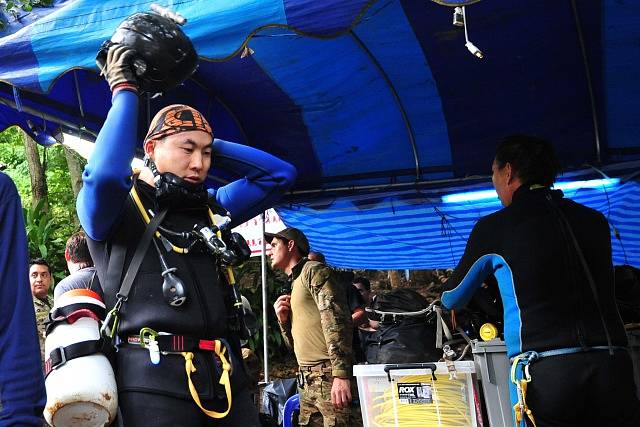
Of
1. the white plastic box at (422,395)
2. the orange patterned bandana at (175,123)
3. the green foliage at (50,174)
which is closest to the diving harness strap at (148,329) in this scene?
the orange patterned bandana at (175,123)

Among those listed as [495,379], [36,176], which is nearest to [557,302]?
[495,379]

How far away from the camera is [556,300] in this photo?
137 inches

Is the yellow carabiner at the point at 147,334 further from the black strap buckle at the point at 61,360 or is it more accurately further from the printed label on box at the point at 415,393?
the printed label on box at the point at 415,393

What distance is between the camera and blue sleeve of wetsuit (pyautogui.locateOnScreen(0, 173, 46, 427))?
183 centimetres

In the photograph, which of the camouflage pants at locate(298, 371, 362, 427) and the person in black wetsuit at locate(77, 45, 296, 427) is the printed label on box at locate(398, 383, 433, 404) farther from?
the camouflage pants at locate(298, 371, 362, 427)

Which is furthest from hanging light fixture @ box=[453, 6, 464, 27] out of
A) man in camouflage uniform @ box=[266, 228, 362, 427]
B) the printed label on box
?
man in camouflage uniform @ box=[266, 228, 362, 427]

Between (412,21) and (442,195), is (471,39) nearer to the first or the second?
(412,21)

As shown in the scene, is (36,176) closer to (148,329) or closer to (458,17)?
(458,17)

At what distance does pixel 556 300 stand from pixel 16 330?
2486mm

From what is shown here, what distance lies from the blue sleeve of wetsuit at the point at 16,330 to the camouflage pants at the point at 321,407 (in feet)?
13.3

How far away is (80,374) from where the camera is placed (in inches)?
96.7

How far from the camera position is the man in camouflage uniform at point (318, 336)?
564cm

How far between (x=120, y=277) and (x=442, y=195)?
4495 millimetres

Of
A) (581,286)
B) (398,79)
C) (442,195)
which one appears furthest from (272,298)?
(581,286)
